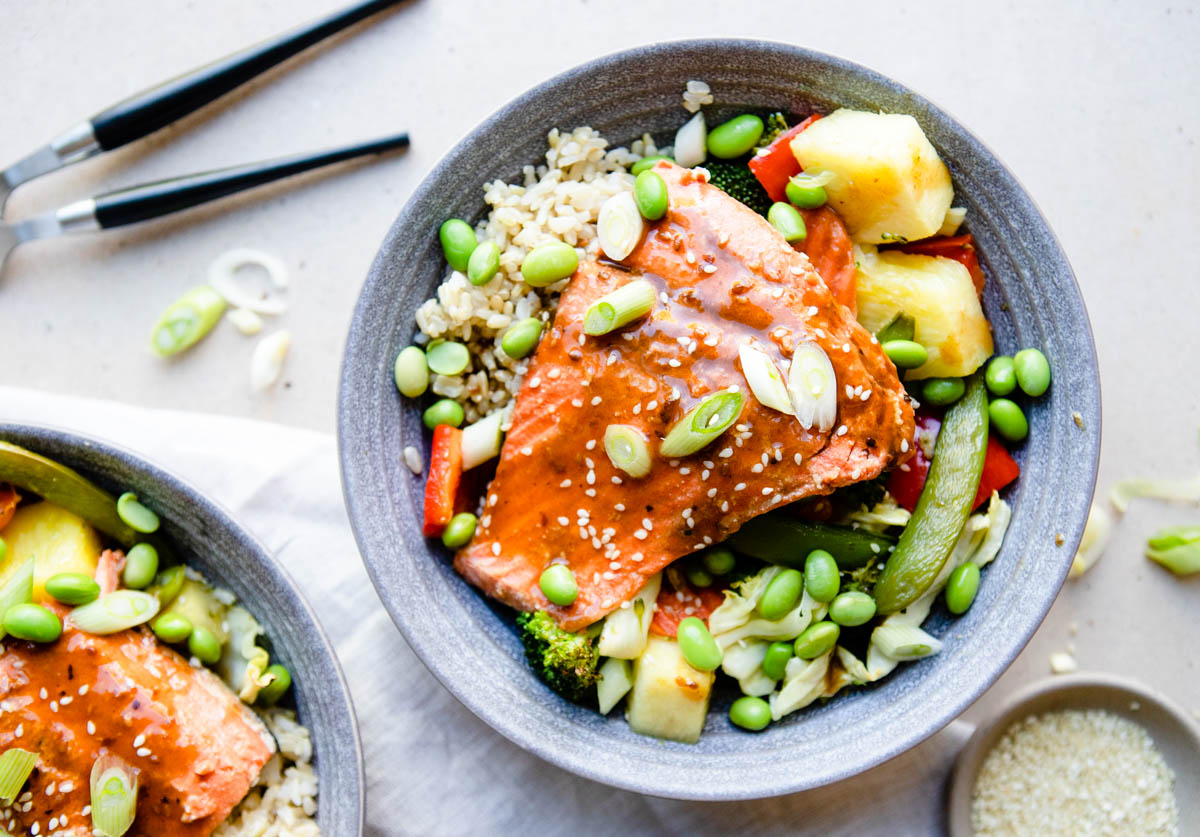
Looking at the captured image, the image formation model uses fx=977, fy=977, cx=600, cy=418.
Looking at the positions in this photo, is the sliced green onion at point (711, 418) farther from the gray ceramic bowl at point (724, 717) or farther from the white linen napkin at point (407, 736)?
the white linen napkin at point (407, 736)

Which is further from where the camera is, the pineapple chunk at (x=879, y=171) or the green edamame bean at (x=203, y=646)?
the green edamame bean at (x=203, y=646)

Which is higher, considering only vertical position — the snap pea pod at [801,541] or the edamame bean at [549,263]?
the edamame bean at [549,263]

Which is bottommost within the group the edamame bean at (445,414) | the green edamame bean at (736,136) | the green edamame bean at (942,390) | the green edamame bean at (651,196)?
the edamame bean at (445,414)

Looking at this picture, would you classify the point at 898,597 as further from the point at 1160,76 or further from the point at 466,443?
the point at 1160,76

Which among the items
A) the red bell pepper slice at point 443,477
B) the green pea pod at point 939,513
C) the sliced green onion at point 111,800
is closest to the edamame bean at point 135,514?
the sliced green onion at point 111,800

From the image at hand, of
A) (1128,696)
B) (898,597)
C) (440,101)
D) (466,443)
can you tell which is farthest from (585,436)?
(1128,696)

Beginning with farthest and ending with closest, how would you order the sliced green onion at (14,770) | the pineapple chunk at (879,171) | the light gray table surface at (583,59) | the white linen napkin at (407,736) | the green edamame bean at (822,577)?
the light gray table surface at (583,59), the white linen napkin at (407,736), the green edamame bean at (822,577), the pineapple chunk at (879,171), the sliced green onion at (14,770)

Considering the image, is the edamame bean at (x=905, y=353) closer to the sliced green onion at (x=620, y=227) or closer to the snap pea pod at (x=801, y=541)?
the snap pea pod at (x=801, y=541)

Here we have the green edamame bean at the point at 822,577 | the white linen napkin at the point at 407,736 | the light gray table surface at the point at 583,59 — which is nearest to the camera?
the green edamame bean at the point at 822,577
